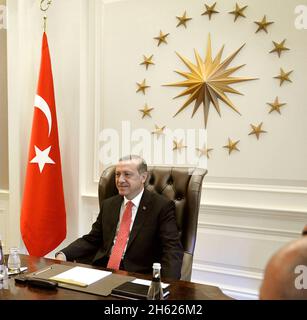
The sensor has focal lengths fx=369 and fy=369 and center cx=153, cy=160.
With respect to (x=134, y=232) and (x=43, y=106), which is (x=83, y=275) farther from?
(x=43, y=106)

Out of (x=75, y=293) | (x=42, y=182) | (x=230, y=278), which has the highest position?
(x=42, y=182)

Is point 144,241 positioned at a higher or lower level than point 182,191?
lower

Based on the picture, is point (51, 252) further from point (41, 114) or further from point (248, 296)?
point (248, 296)

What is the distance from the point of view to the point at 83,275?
60.2 inches

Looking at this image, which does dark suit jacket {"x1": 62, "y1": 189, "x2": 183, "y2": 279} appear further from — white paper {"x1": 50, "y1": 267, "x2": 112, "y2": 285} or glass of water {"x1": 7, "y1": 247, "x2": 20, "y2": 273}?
glass of water {"x1": 7, "y1": 247, "x2": 20, "y2": 273}

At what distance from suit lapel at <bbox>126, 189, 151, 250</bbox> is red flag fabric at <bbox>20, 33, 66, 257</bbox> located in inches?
50.8

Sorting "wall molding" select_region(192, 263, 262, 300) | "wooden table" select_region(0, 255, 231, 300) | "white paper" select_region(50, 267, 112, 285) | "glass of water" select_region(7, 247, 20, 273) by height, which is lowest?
"wall molding" select_region(192, 263, 262, 300)

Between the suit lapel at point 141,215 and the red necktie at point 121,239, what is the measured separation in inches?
2.0

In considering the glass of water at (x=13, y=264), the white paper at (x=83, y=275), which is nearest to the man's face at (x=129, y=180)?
the white paper at (x=83, y=275)

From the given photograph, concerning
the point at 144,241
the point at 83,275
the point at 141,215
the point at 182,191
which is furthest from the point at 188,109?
the point at 83,275

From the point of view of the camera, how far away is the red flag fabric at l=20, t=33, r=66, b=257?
10.3 ft

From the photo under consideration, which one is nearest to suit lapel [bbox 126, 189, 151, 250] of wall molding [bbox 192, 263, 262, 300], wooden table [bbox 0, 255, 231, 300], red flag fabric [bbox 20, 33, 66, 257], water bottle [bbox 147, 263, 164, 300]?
wooden table [bbox 0, 255, 231, 300]

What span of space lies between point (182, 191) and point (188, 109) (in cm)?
100

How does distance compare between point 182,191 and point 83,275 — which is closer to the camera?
point 83,275
